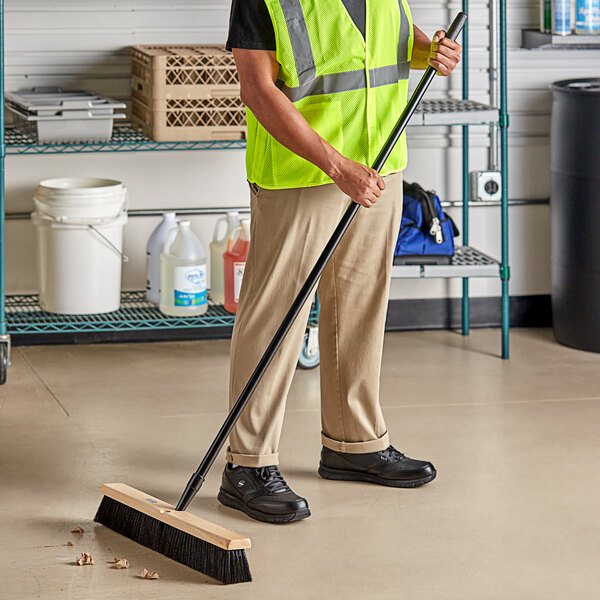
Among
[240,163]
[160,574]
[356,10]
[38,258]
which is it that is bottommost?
[160,574]

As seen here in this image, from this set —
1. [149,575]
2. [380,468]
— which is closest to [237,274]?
[380,468]

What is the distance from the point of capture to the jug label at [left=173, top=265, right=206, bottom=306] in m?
4.02

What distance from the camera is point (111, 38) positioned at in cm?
423

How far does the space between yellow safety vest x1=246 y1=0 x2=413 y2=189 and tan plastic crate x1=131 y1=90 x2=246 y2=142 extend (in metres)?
1.26

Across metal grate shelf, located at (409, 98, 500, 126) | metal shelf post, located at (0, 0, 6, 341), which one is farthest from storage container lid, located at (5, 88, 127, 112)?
metal grate shelf, located at (409, 98, 500, 126)

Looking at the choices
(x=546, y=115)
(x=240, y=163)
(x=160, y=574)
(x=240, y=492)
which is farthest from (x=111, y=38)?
(x=160, y=574)

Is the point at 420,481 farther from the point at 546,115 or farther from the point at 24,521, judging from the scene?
the point at 546,115

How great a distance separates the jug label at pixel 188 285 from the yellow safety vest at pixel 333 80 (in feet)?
4.46

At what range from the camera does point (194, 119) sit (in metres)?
3.97

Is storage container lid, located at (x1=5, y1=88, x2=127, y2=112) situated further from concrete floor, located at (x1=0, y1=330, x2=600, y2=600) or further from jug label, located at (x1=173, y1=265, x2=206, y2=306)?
concrete floor, located at (x1=0, y1=330, x2=600, y2=600)

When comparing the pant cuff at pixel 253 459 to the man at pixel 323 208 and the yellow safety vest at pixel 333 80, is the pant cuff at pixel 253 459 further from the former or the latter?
the yellow safety vest at pixel 333 80

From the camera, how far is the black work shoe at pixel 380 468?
2865mm

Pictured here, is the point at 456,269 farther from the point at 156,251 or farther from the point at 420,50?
the point at 420,50

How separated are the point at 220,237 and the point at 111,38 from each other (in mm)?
827
